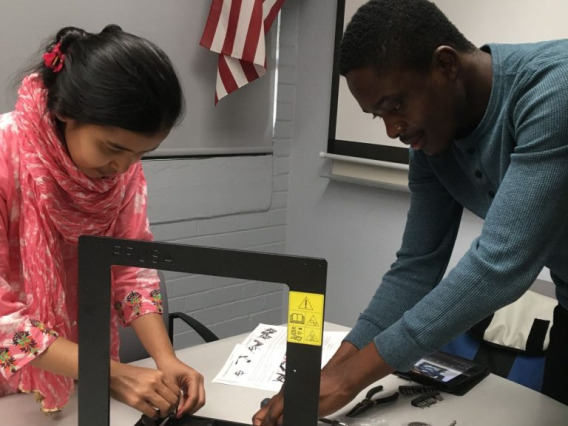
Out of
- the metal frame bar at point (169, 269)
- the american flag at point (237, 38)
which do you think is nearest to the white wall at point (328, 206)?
the american flag at point (237, 38)

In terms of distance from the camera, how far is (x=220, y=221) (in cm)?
274

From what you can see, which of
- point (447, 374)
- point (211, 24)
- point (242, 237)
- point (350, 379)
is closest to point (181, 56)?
point (211, 24)

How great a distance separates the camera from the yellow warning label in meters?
0.77

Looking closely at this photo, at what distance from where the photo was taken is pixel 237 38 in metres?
2.55

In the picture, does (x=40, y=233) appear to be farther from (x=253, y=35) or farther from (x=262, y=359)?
(x=253, y=35)

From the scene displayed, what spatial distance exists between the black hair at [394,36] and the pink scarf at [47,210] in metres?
0.51

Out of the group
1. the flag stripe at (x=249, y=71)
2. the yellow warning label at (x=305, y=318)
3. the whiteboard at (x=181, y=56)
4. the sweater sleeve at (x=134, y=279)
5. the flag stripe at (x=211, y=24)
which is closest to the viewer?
the yellow warning label at (x=305, y=318)

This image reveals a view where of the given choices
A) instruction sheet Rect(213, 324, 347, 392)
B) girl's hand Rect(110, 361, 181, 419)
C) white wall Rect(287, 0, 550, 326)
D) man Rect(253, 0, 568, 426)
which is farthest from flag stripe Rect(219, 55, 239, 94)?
girl's hand Rect(110, 361, 181, 419)

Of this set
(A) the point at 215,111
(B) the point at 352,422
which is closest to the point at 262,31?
(A) the point at 215,111

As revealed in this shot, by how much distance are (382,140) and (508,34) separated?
642mm

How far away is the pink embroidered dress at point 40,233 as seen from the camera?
982 mm

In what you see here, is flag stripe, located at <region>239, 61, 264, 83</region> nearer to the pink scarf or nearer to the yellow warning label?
the pink scarf

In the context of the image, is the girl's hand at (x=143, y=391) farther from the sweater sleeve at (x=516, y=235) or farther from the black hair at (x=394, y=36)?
the black hair at (x=394, y=36)

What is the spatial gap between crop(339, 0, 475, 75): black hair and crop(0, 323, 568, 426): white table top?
2.05ft
